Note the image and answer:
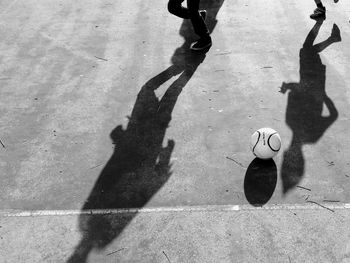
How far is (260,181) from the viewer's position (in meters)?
5.84

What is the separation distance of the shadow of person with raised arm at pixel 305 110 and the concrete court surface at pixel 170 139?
29 millimetres

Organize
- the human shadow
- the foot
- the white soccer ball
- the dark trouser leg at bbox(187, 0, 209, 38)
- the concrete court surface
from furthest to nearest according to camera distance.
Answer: the foot, the dark trouser leg at bbox(187, 0, 209, 38), the white soccer ball, the human shadow, the concrete court surface

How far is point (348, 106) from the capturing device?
729 centimetres

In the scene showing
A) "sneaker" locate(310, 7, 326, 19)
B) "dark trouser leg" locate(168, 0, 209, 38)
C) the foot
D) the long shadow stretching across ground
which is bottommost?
the foot

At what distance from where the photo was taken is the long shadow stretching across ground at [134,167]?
16.9 feet

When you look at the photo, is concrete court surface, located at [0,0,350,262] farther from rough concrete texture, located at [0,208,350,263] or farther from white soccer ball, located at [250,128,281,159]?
white soccer ball, located at [250,128,281,159]

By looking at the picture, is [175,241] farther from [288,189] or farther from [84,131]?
Answer: [84,131]

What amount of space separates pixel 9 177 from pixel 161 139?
2.22m

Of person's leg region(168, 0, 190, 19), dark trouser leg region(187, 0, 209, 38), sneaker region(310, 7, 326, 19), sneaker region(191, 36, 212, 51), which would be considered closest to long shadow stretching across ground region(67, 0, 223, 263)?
sneaker region(191, 36, 212, 51)

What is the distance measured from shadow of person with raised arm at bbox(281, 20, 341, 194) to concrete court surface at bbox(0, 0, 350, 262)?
0.03 m

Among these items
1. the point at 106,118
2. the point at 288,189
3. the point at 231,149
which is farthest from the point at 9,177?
the point at 288,189

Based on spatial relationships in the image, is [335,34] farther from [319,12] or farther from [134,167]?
[134,167]

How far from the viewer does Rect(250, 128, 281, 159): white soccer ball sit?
5.97 m

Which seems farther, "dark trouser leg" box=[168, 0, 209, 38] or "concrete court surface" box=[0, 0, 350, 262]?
"dark trouser leg" box=[168, 0, 209, 38]
